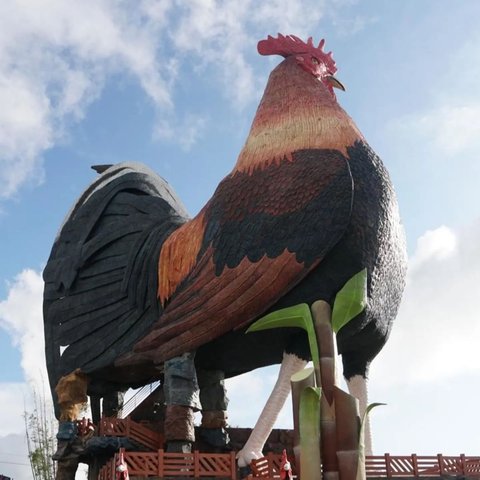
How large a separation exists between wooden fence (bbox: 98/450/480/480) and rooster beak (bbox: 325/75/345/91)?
897 cm

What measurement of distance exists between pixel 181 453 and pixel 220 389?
3693 millimetres

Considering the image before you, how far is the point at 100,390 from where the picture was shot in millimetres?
18438

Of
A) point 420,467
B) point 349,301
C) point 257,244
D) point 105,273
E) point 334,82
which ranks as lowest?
point 420,467

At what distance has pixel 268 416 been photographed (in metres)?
14.3

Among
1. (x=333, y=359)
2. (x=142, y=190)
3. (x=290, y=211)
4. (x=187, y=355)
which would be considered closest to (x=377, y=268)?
(x=290, y=211)

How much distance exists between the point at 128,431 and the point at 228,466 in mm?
3032

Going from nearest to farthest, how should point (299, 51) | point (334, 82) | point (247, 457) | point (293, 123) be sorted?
1. point (247, 457)
2. point (293, 123)
3. point (299, 51)
4. point (334, 82)

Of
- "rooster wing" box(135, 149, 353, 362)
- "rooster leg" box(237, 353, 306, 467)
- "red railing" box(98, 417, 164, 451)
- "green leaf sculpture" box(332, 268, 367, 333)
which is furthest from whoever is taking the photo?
"red railing" box(98, 417, 164, 451)

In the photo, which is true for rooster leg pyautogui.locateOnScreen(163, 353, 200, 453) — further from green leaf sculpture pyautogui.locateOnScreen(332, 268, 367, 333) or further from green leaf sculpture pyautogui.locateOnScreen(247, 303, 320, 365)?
green leaf sculpture pyautogui.locateOnScreen(332, 268, 367, 333)

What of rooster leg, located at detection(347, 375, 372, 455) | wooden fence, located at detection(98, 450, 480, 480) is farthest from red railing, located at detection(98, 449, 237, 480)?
rooster leg, located at detection(347, 375, 372, 455)

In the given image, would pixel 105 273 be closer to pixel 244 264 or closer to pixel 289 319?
pixel 244 264

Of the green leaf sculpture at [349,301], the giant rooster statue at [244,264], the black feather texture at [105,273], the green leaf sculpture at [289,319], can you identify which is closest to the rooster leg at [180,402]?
the giant rooster statue at [244,264]

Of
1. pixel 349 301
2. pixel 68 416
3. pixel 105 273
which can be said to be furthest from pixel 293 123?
pixel 68 416

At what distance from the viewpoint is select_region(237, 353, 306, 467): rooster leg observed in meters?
14.1
